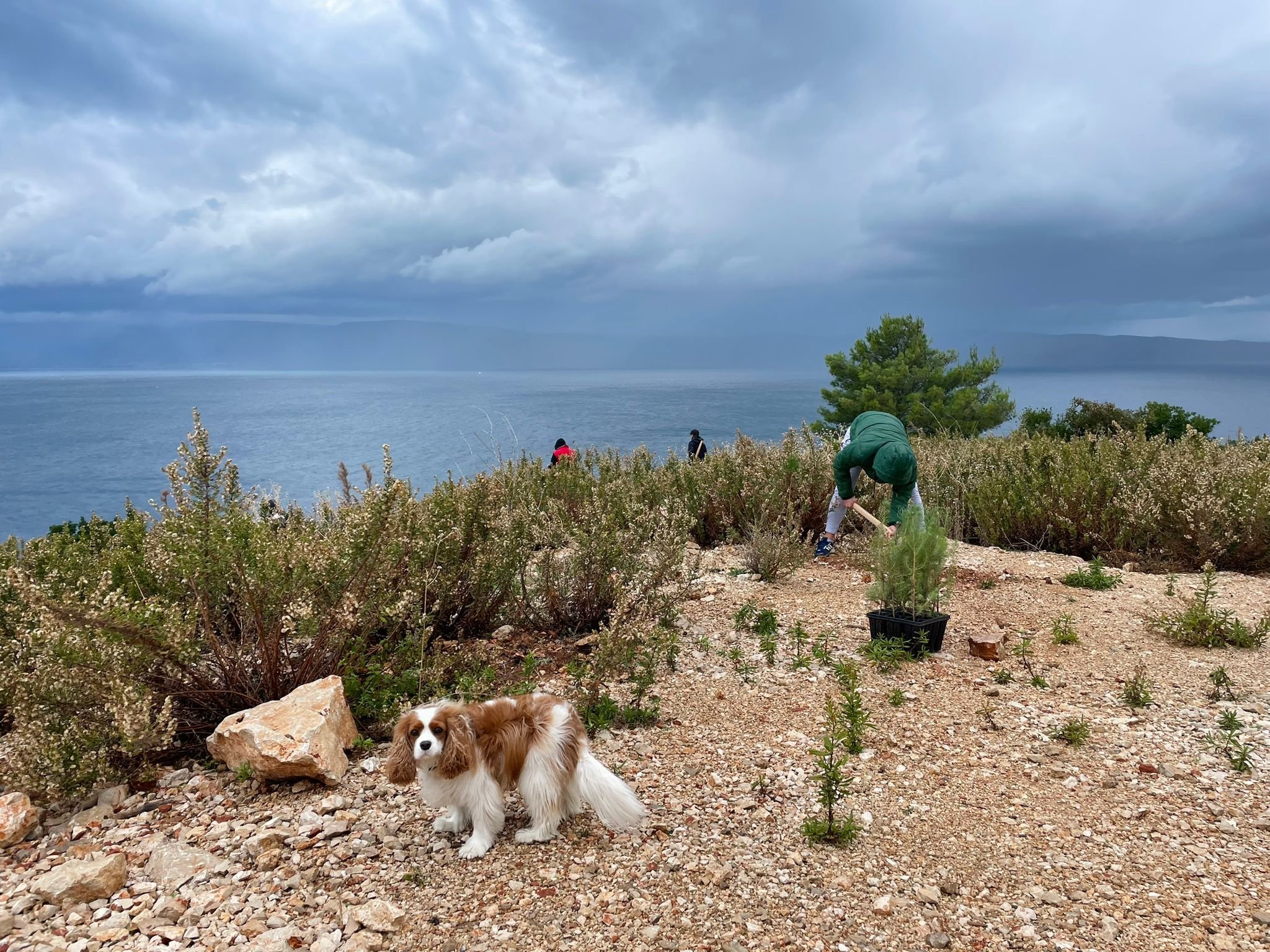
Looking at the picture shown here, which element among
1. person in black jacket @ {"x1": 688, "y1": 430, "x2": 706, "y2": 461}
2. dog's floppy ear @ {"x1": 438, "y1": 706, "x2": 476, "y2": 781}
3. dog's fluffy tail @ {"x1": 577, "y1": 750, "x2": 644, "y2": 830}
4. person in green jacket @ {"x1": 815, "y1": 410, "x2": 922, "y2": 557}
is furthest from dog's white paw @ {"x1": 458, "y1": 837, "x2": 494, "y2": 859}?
person in black jacket @ {"x1": 688, "y1": 430, "x2": 706, "y2": 461}

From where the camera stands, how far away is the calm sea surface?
4466cm

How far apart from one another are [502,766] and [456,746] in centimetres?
22

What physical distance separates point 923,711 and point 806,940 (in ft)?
6.98

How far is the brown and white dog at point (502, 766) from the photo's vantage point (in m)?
3.04

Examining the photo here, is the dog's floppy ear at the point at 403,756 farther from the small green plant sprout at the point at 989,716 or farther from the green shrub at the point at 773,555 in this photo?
the green shrub at the point at 773,555

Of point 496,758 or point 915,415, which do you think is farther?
point 915,415

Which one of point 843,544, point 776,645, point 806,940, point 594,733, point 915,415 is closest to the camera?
point 806,940

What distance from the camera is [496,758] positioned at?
3102mm

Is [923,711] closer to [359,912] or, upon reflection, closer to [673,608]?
[673,608]

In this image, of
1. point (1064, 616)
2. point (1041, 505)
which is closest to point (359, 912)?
point (1064, 616)

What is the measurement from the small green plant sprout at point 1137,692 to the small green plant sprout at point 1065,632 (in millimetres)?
842

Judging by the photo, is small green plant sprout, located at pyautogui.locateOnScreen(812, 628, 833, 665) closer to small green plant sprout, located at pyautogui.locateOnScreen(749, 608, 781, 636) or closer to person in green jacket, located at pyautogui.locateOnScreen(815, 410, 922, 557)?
small green plant sprout, located at pyautogui.locateOnScreen(749, 608, 781, 636)

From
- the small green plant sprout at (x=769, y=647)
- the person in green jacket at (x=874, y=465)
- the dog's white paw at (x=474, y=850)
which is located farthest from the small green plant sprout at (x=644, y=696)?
the person in green jacket at (x=874, y=465)

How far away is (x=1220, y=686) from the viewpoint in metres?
4.70
